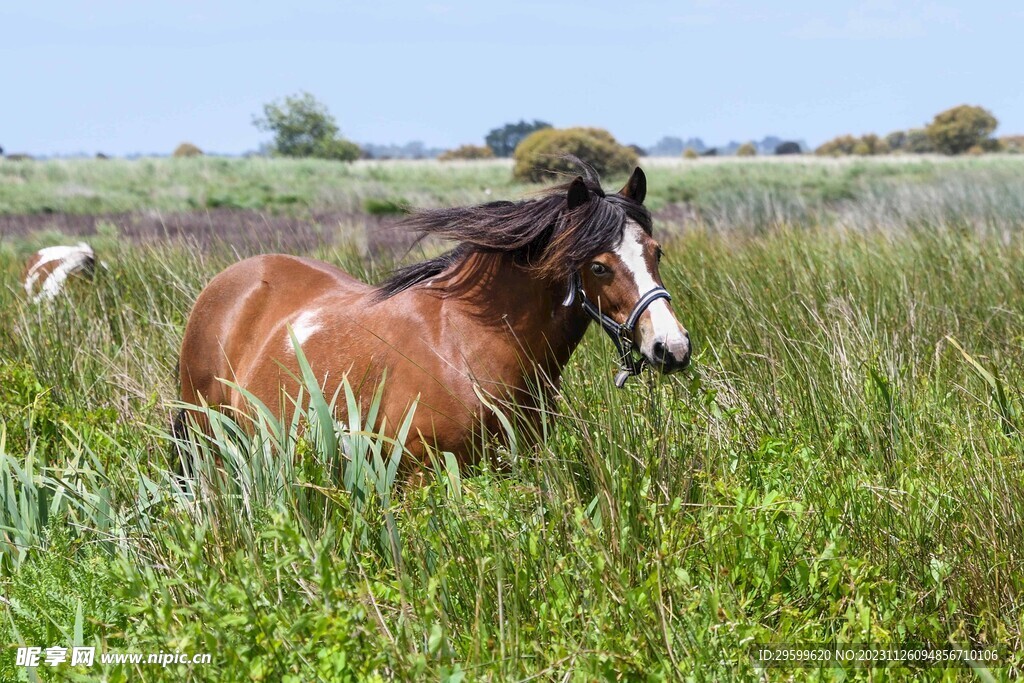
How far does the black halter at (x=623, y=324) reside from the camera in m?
3.02

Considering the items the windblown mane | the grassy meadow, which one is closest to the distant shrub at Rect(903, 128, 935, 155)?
the grassy meadow

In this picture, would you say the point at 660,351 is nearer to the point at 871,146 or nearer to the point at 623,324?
the point at 623,324

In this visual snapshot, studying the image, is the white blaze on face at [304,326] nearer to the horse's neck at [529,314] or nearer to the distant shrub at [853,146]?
the horse's neck at [529,314]

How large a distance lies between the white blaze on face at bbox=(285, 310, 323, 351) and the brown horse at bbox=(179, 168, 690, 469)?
0.01 m

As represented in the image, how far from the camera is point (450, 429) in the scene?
3238 mm

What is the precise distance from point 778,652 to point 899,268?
4.43 metres

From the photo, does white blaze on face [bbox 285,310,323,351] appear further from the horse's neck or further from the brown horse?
the horse's neck

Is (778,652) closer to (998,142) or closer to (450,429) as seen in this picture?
(450,429)

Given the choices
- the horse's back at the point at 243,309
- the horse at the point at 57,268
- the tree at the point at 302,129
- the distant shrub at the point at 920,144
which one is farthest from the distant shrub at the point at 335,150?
the horse's back at the point at 243,309

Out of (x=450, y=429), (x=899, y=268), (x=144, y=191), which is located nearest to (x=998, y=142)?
(x=144, y=191)

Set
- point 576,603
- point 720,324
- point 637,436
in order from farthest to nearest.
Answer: point 720,324 → point 637,436 → point 576,603

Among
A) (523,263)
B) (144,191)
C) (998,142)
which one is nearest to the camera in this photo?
(523,263)

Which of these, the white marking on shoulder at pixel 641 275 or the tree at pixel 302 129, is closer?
the white marking on shoulder at pixel 641 275

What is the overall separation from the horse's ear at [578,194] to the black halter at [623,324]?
0.24 metres
